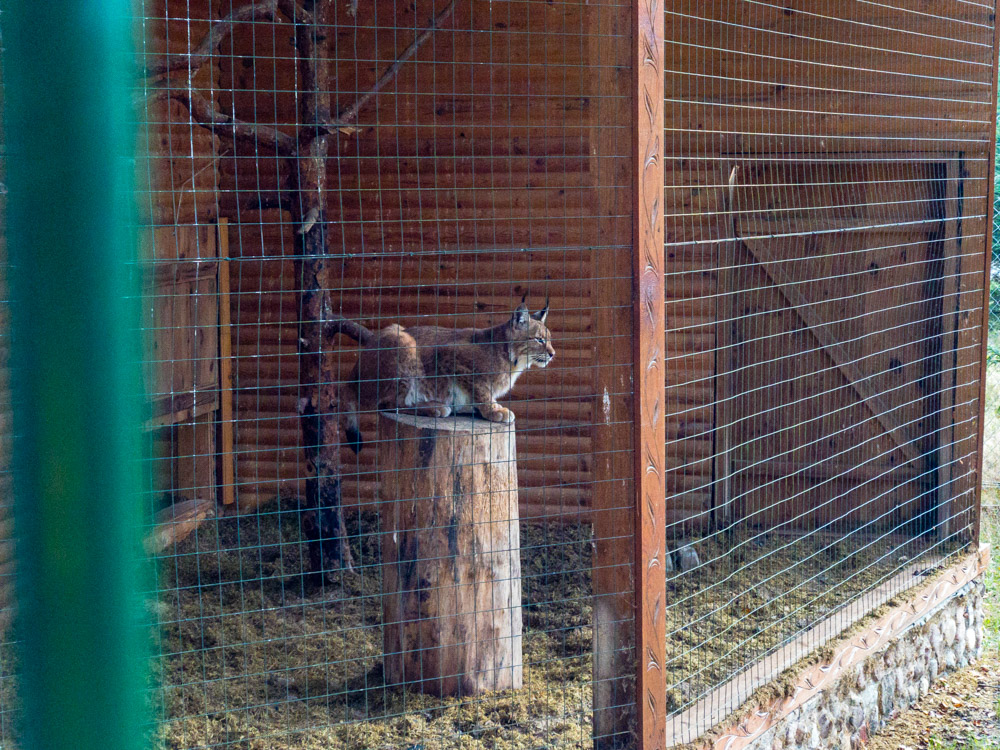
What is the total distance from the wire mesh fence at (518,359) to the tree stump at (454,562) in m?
0.01

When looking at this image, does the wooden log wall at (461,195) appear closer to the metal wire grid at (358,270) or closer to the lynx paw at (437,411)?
the metal wire grid at (358,270)

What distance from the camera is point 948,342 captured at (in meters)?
5.85

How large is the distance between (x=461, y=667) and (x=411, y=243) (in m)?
3.44

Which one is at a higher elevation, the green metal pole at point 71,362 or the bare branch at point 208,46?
the bare branch at point 208,46

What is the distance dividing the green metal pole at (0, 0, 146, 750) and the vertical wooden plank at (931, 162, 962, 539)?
5901mm

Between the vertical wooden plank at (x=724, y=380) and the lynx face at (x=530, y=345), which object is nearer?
the lynx face at (x=530, y=345)

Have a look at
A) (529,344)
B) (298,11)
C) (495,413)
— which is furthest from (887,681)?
(298,11)

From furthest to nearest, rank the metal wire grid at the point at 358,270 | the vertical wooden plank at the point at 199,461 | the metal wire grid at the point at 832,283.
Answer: the vertical wooden plank at the point at 199,461
the metal wire grid at the point at 832,283
the metal wire grid at the point at 358,270

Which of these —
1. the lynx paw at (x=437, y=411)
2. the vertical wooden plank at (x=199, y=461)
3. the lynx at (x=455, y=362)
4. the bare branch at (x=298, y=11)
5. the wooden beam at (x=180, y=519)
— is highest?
the bare branch at (x=298, y=11)

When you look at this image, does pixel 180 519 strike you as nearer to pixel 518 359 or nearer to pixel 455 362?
pixel 455 362

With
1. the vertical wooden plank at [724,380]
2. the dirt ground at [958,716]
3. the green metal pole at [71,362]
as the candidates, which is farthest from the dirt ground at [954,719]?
the green metal pole at [71,362]

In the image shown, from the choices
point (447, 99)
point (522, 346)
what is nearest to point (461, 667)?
point (522, 346)

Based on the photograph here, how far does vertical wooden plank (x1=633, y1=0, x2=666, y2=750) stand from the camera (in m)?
3.10

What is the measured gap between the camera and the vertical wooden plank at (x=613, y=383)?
10.2 ft
